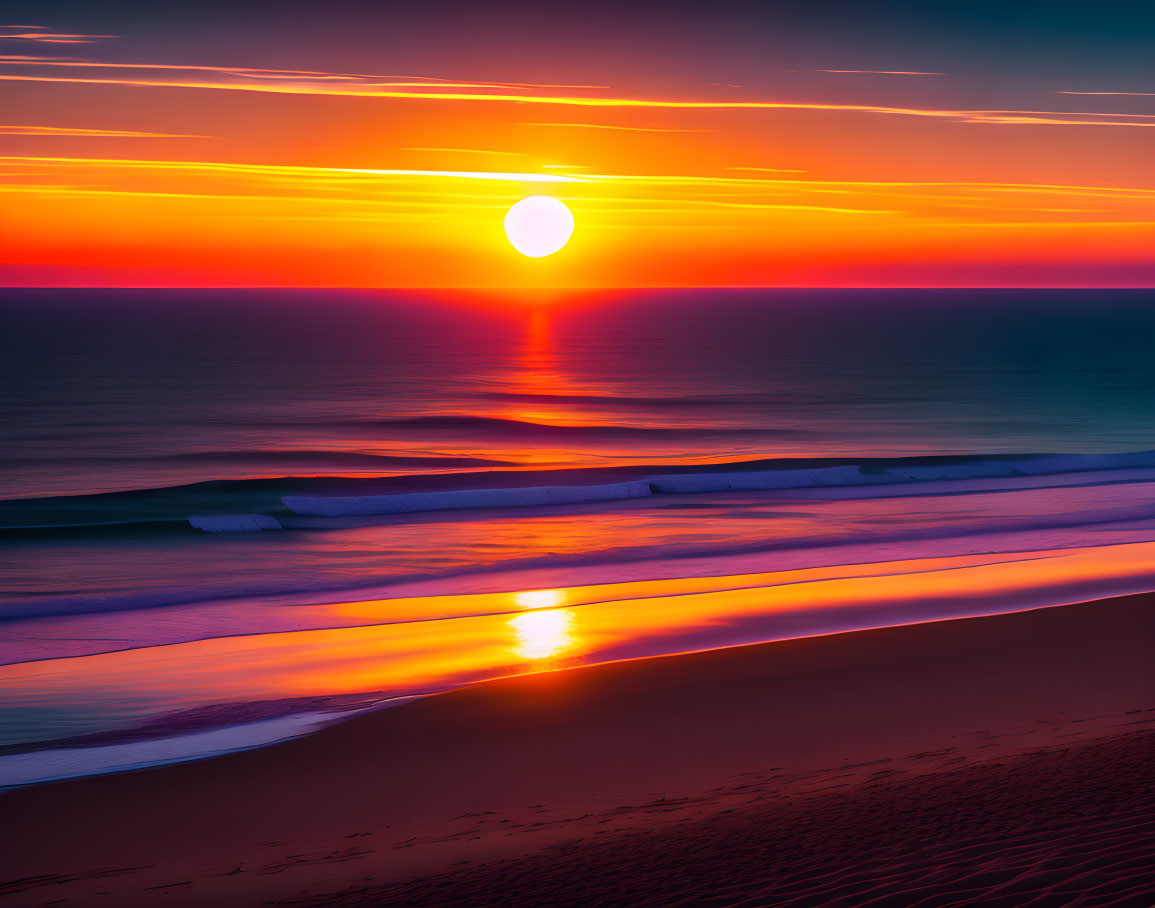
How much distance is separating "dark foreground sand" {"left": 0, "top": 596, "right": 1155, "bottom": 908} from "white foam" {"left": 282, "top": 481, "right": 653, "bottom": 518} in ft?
50.4

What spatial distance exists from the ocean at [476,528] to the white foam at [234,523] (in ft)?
0.79

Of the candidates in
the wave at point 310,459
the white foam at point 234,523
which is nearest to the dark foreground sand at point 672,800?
the white foam at point 234,523

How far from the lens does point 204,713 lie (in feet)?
34.9

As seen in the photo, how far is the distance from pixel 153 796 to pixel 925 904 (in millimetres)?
5638

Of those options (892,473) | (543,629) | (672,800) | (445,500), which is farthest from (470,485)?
(672,800)

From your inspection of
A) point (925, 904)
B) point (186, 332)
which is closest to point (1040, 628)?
point (925, 904)

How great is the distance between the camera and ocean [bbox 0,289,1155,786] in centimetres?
1238

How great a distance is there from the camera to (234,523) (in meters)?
24.6

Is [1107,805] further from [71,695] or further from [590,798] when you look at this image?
[71,695]

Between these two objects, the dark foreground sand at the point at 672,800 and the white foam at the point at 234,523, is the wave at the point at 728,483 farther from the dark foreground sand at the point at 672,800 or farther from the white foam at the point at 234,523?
the dark foreground sand at the point at 672,800

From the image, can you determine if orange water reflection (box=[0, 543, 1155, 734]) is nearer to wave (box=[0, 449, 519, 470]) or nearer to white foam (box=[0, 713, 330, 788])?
white foam (box=[0, 713, 330, 788])

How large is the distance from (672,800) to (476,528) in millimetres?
15853

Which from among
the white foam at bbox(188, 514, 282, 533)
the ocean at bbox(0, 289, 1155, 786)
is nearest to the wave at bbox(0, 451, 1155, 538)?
the ocean at bbox(0, 289, 1155, 786)

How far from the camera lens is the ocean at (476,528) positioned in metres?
12.4
